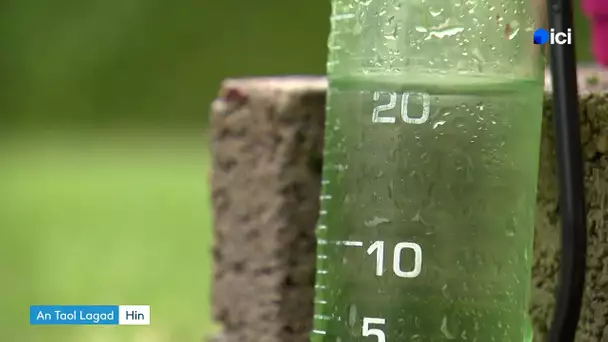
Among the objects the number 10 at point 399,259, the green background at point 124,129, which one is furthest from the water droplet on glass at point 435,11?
the green background at point 124,129

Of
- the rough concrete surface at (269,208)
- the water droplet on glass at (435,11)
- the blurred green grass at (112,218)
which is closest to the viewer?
the water droplet on glass at (435,11)

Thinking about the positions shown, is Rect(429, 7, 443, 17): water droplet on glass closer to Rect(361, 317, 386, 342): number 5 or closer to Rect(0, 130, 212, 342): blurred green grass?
Rect(361, 317, 386, 342): number 5

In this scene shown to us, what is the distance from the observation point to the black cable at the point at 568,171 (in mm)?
417

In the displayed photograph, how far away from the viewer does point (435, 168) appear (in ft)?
1.33

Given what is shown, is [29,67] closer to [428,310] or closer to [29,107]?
[29,107]

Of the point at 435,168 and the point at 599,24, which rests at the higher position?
the point at 599,24

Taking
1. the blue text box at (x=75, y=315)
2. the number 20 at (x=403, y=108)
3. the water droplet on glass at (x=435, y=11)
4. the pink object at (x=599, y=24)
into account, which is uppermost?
the pink object at (x=599, y=24)

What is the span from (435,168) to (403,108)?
0.12 feet

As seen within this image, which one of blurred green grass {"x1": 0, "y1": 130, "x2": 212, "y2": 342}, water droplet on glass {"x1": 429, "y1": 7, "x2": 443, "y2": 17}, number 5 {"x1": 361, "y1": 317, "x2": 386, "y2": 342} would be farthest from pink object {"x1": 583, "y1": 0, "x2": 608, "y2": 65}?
blurred green grass {"x1": 0, "y1": 130, "x2": 212, "y2": 342}

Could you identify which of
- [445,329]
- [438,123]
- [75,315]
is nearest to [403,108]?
[438,123]

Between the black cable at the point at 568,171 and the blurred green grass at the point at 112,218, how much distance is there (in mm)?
340

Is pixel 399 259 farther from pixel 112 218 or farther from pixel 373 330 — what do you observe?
pixel 112 218

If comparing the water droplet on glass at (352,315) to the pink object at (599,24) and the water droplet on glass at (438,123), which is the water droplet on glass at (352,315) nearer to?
the water droplet on glass at (438,123)

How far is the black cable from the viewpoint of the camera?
42cm
